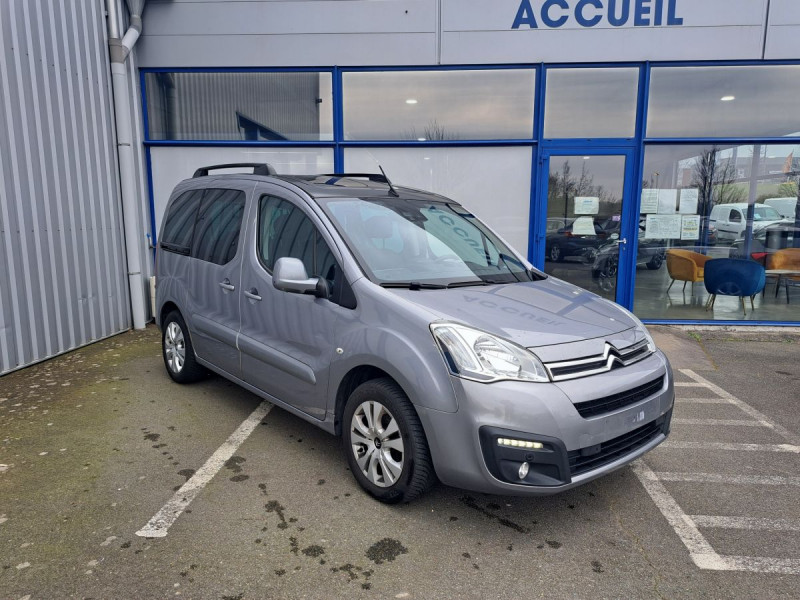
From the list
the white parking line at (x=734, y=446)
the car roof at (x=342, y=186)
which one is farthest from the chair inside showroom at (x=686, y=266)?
the car roof at (x=342, y=186)

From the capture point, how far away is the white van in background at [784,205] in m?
7.64

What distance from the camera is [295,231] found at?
3.64 metres

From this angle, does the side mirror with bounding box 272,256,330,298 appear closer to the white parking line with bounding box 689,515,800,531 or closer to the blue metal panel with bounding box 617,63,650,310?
the white parking line with bounding box 689,515,800,531

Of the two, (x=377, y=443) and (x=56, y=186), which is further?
(x=56, y=186)

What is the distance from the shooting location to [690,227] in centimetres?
768

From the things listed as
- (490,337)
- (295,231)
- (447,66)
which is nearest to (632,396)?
(490,337)

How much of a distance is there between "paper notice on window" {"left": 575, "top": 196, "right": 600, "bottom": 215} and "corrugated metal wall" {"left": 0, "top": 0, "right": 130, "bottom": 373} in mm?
6212

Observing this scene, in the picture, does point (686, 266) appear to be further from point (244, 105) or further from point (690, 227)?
point (244, 105)

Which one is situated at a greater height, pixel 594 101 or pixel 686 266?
pixel 594 101

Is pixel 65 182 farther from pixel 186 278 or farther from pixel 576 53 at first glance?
pixel 576 53

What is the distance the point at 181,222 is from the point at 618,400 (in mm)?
3968

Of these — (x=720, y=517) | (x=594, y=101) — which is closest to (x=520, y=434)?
(x=720, y=517)

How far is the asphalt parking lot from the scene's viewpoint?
241 cm

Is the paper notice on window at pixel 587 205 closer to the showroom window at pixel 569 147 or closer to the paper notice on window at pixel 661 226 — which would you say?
the showroom window at pixel 569 147
